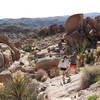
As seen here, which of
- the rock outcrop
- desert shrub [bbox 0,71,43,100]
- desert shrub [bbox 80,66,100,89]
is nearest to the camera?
desert shrub [bbox 0,71,43,100]

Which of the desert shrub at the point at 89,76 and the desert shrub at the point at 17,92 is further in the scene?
the desert shrub at the point at 89,76

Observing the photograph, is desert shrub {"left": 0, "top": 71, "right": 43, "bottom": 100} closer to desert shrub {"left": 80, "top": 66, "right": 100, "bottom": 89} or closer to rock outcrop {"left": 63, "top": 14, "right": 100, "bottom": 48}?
desert shrub {"left": 80, "top": 66, "right": 100, "bottom": 89}

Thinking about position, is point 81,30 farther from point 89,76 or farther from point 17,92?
point 17,92

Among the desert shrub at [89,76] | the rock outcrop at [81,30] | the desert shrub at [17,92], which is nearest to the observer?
the desert shrub at [17,92]

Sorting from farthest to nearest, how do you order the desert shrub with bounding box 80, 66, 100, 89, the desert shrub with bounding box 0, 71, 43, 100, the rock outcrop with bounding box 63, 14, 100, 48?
the rock outcrop with bounding box 63, 14, 100, 48 → the desert shrub with bounding box 80, 66, 100, 89 → the desert shrub with bounding box 0, 71, 43, 100

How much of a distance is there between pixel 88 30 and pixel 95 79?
22467mm

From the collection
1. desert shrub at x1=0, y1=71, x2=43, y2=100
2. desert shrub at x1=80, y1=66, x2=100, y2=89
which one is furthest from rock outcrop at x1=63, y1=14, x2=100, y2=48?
desert shrub at x1=0, y1=71, x2=43, y2=100

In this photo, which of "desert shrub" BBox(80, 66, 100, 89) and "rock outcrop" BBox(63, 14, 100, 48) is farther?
"rock outcrop" BBox(63, 14, 100, 48)

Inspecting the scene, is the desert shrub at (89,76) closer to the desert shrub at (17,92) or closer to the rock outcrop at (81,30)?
the desert shrub at (17,92)

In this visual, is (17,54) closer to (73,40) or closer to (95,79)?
(73,40)

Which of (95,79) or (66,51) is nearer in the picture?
(95,79)

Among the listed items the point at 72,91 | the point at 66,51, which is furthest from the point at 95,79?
the point at 66,51

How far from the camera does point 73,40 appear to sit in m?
29.8

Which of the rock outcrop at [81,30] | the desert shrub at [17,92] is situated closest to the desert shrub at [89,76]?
the desert shrub at [17,92]
